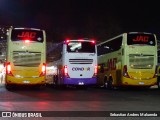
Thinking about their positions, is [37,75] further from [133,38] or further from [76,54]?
[133,38]

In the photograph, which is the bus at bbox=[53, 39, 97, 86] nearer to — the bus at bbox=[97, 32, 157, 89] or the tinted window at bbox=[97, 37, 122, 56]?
the tinted window at bbox=[97, 37, 122, 56]

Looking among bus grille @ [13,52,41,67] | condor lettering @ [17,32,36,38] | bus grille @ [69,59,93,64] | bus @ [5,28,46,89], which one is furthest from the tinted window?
condor lettering @ [17,32,36,38]

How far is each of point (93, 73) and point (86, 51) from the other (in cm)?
159

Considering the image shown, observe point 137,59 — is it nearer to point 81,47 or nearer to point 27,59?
point 81,47

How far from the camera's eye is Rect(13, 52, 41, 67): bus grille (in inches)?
1007

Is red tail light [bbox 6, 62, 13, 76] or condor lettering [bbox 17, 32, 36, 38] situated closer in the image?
red tail light [bbox 6, 62, 13, 76]

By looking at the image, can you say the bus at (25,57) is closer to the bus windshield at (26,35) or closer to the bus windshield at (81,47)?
the bus windshield at (26,35)

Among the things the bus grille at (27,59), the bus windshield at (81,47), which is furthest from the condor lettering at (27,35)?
the bus windshield at (81,47)

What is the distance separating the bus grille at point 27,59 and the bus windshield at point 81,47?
9.59 ft

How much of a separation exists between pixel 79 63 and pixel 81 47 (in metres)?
1.13

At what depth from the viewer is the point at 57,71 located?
105 feet

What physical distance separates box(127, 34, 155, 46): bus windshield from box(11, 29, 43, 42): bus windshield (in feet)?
19.1

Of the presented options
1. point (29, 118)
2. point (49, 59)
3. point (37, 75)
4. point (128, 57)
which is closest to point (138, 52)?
point (128, 57)

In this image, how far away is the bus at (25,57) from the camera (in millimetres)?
25438
